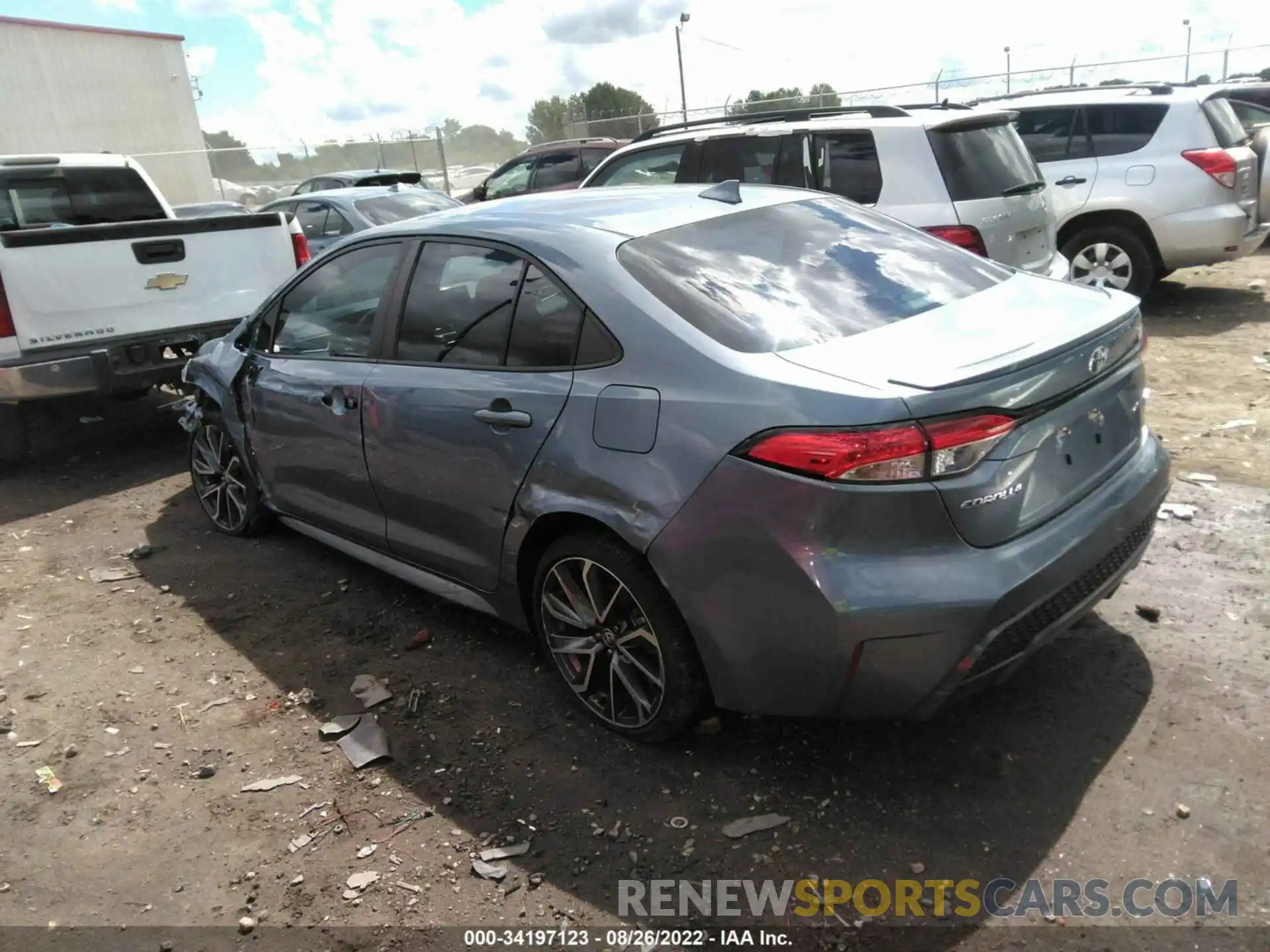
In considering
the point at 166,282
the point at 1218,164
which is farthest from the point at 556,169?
the point at 1218,164

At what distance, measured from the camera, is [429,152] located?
31.0 metres

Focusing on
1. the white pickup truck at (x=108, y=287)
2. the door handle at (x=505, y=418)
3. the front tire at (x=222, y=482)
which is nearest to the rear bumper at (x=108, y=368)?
the white pickup truck at (x=108, y=287)

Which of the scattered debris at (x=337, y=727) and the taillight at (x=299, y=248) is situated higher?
the taillight at (x=299, y=248)

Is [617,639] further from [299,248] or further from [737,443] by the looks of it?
[299,248]

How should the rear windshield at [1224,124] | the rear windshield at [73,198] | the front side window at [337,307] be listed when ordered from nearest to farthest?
1. the front side window at [337,307]
2. the rear windshield at [73,198]
3. the rear windshield at [1224,124]

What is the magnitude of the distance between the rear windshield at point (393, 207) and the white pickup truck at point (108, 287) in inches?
125

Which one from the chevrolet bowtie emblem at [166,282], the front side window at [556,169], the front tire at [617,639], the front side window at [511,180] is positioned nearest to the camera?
the front tire at [617,639]

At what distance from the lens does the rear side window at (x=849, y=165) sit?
6.49 metres

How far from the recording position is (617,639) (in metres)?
3.11

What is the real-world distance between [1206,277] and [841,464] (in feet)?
32.2

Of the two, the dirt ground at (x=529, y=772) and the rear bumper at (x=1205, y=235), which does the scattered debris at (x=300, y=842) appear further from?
the rear bumper at (x=1205, y=235)

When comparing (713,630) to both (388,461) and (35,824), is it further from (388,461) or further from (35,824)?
(35,824)

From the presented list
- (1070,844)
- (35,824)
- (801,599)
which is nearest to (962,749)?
(1070,844)

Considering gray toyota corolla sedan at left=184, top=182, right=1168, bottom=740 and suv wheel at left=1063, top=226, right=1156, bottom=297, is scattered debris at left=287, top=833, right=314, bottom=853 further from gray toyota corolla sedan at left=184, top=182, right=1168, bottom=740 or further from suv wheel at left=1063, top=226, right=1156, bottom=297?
suv wheel at left=1063, top=226, right=1156, bottom=297
